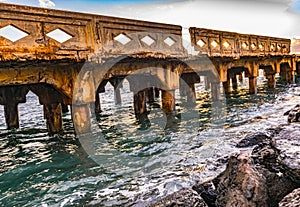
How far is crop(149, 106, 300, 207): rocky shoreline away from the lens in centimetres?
308

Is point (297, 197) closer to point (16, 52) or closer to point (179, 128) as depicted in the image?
point (16, 52)

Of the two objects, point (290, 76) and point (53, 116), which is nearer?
point (53, 116)

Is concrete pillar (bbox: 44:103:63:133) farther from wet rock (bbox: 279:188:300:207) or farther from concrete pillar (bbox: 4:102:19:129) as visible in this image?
wet rock (bbox: 279:188:300:207)

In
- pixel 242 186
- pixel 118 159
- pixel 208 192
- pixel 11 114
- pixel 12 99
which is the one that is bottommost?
pixel 118 159

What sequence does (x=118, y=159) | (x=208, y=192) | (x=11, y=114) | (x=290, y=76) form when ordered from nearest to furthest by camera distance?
(x=208, y=192), (x=118, y=159), (x=11, y=114), (x=290, y=76)

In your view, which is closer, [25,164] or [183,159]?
[183,159]

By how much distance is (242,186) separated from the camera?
3.16 m

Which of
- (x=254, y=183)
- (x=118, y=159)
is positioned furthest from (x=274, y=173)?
(x=118, y=159)

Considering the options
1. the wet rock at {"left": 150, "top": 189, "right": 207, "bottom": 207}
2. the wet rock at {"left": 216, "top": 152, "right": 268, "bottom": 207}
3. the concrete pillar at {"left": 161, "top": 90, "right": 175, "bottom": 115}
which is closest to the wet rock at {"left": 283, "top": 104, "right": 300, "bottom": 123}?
the wet rock at {"left": 216, "top": 152, "right": 268, "bottom": 207}

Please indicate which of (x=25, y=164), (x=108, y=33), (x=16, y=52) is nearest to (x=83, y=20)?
(x=108, y=33)

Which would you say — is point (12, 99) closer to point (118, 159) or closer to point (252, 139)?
point (118, 159)

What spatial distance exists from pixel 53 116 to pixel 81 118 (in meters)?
1.94

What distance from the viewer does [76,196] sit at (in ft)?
15.3

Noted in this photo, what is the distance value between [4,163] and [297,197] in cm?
648
